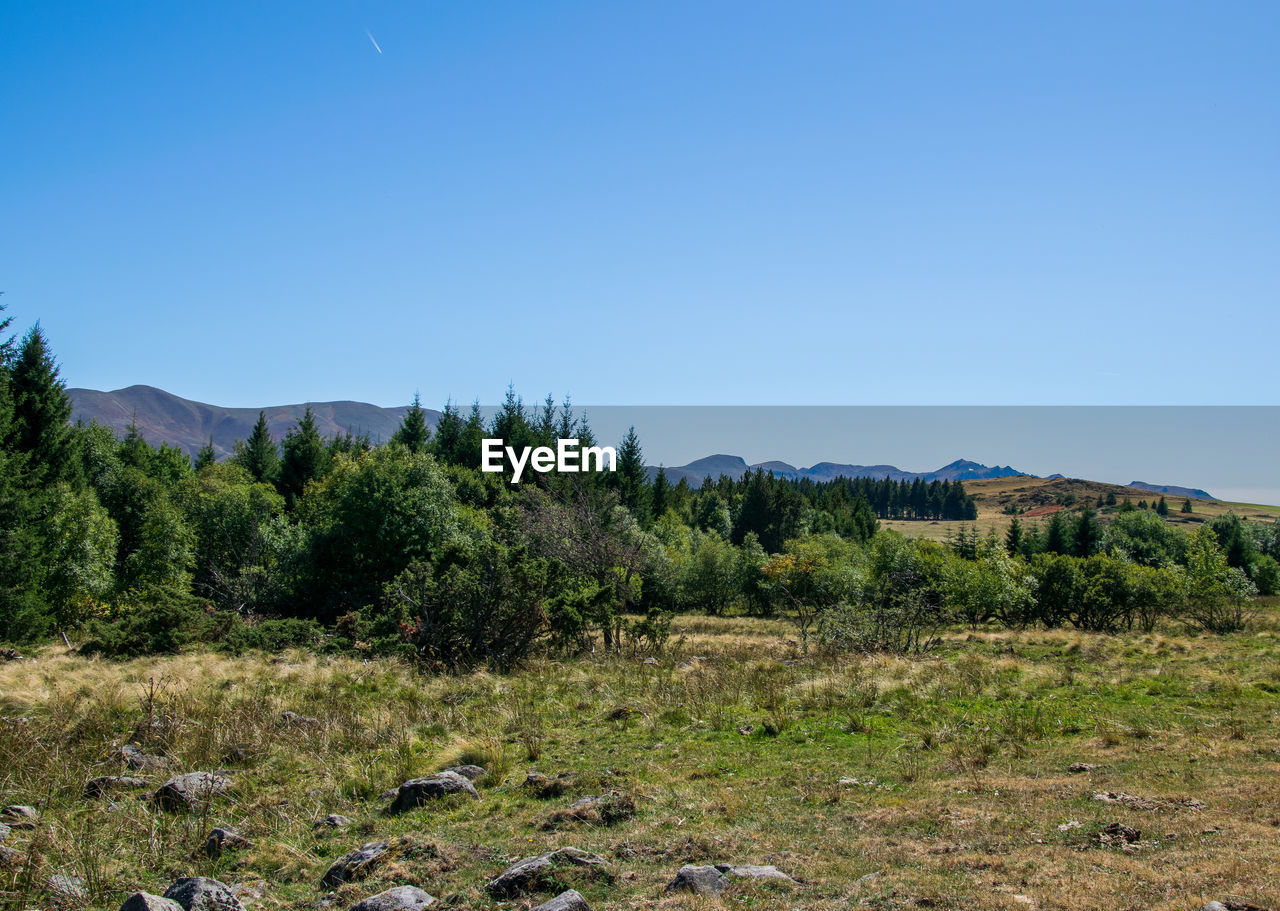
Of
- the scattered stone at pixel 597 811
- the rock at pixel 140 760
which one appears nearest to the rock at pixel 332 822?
the scattered stone at pixel 597 811

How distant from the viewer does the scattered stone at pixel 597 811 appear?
7602 millimetres

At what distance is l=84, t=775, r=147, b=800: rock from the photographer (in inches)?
332

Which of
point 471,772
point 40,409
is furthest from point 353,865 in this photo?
point 40,409

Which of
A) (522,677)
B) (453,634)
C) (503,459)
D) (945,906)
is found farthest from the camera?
(503,459)

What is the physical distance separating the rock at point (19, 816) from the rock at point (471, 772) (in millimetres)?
4198

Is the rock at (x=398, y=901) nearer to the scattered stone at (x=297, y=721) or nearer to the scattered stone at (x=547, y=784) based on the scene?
the scattered stone at (x=547, y=784)

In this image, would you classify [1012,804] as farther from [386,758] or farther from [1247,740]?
[386,758]

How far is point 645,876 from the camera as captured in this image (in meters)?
6.23

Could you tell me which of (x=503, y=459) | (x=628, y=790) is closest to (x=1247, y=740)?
(x=628, y=790)

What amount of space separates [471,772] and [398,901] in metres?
3.76

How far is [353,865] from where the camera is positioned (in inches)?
254

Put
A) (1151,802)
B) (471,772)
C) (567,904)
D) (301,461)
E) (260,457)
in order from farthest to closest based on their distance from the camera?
(260,457) → (301,461) → (471,772) → (1151,802) → (567,904)

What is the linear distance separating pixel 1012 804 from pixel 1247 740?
5.42 meters

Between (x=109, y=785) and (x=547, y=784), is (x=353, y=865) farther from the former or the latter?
(x=109, y=785)
